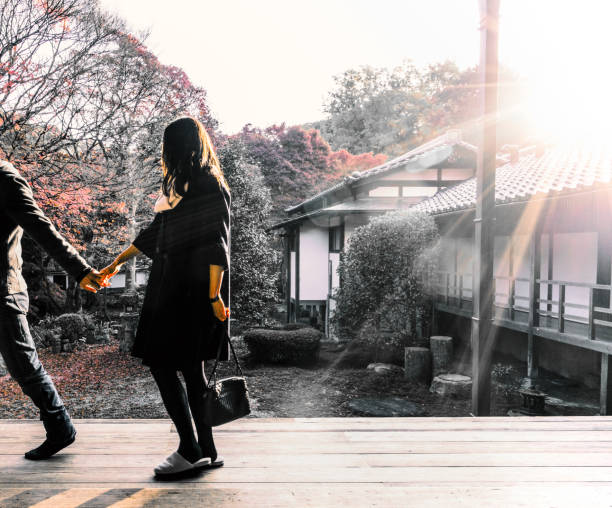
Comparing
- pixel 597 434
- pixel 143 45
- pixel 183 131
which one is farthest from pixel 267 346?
pixel 183 131

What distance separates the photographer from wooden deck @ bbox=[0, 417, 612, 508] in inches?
91.4

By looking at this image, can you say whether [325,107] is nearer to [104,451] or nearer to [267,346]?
[267,346]

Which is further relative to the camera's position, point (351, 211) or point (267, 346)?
point (351, 211)

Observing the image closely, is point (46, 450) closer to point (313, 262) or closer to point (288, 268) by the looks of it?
point (313, 262)

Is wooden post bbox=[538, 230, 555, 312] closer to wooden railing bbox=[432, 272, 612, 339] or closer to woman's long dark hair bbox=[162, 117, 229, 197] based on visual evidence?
wooden railing bbox=[432, 272, 612, 339]

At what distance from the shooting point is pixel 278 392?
8969 mm

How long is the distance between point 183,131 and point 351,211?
1150 centimetres

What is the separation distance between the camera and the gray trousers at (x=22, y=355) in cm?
251

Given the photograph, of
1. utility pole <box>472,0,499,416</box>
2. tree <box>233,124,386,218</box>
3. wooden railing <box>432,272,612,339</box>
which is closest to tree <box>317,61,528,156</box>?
tree <box>233,124,386,218</box>

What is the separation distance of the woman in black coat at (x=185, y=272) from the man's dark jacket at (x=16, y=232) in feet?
1.57

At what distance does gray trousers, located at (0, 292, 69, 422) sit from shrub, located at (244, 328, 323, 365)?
328 inches

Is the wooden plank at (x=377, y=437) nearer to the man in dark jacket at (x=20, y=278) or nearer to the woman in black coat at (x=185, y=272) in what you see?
the man in dark jacket at (x=20, y=278)

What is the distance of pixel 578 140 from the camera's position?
13258 millimetres

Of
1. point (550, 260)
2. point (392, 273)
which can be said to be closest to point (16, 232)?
point (392, 273)
